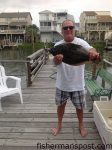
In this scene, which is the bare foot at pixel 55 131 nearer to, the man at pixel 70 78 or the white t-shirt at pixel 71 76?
the man at pixel 70 78

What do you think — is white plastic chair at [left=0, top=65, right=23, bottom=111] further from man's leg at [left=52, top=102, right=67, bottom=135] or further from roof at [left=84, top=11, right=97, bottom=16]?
roof at [left=84, top=11, right=97, bottom=16]

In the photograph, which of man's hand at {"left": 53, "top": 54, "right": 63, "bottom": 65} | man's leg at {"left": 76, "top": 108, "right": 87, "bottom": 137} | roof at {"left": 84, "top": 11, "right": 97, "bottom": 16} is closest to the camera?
man's hand at {"left": 53, "top": 54, "right": 63, "bottom": 65}

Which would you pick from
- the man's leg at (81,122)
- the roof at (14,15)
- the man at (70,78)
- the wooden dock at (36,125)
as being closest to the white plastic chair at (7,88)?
the wooden dock at (36,125)

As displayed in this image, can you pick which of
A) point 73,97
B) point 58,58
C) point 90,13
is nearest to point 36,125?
point 73,97

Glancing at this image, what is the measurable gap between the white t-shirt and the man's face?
0.06 meters

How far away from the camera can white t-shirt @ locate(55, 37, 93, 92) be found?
3.94 m

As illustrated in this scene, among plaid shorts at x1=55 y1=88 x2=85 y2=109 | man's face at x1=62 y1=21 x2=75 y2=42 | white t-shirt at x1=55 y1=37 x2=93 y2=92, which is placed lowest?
plaid shorts at x1=55 y1=88 x2=85 y2=109

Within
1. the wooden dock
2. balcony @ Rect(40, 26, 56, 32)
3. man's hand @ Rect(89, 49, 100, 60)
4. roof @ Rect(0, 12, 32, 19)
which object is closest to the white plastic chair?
the wooden dock

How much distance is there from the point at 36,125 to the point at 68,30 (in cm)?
169

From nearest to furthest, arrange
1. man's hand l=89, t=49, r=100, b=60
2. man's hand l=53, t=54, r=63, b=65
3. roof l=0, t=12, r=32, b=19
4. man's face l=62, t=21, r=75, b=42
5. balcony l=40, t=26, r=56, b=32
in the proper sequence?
man's hand l=89, t=49, r=100, b=60, man's hand l=53, t=54, r=63, b=65, man's face l=62, t=21, r=75, b=42, balcony l=40, t=26, r=56, b=32, roof l=0, t=12, r=32, b=19

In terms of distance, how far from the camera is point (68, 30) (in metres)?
3.87

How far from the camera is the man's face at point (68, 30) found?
387 cm

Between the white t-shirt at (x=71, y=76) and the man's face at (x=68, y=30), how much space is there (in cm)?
6

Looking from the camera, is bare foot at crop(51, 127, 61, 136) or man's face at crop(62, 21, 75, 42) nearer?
man's face at crop(62, 21, 75, 42)
